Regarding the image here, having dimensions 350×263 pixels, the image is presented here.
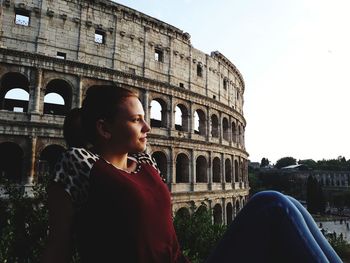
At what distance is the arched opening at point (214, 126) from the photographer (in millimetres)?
21641

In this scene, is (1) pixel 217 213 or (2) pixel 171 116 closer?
(2) pixel 171 116

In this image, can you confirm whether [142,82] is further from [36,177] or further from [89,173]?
[89,173]

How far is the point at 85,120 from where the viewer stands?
170cm

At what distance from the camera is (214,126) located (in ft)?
72.0

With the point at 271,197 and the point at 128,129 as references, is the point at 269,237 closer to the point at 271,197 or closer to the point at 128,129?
the point at 271,197

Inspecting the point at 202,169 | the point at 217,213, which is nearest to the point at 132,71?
the point at 202,169

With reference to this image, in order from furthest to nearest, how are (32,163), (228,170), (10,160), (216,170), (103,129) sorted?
(228,170), (216,170), (10,160), (32,163), (103,129)

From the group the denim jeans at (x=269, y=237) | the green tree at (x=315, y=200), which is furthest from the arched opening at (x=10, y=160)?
the green tree at (x=315, y=200)

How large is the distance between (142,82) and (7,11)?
25.9ft

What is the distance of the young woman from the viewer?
1.40 m

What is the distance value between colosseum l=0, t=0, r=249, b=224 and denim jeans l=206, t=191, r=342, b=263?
43.2 ft

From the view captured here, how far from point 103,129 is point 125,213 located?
1.70 feet

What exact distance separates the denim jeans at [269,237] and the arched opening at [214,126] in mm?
20129

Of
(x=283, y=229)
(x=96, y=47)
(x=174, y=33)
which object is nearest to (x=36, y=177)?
(x=96, y=47)
